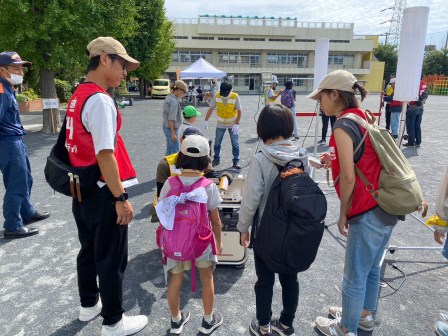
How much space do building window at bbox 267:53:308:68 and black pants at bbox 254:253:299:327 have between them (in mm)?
55220

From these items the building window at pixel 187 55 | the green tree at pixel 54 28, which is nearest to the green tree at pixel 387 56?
the building window at pixel 187 55

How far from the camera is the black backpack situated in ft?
6.36

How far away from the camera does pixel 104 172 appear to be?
6.75ft

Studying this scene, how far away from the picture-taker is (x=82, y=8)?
9.52m

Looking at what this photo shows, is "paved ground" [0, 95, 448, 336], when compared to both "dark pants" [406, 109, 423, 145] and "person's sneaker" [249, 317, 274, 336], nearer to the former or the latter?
"person's sneaker" [249, 317, 274, 336]

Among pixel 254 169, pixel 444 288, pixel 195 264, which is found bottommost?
pixel 444 288

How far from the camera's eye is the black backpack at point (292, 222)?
1.94m

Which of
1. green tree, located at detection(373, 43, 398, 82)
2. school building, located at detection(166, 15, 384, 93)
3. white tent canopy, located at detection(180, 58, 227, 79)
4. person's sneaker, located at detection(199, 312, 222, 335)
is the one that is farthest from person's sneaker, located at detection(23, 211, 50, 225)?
green tree, located at detection(373, 43, 398, 82)

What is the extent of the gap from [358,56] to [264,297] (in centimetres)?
6217

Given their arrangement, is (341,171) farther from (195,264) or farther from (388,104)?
(388,104)

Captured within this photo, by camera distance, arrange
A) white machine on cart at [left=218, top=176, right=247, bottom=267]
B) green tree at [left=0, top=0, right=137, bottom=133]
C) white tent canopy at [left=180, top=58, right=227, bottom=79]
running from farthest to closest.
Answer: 1. white tent canopy at [left=180, top=58, right=227, bottom=79]
2. green tree at [left=0, top=0, right=137, bottom=133]
3. white machine on cart at [left=218, top=176, right=247, bottom=267]

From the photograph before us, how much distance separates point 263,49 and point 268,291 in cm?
5502

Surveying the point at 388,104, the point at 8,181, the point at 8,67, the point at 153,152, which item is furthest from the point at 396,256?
the point at 388,104

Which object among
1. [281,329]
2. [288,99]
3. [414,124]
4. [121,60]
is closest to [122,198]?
[121,60]
